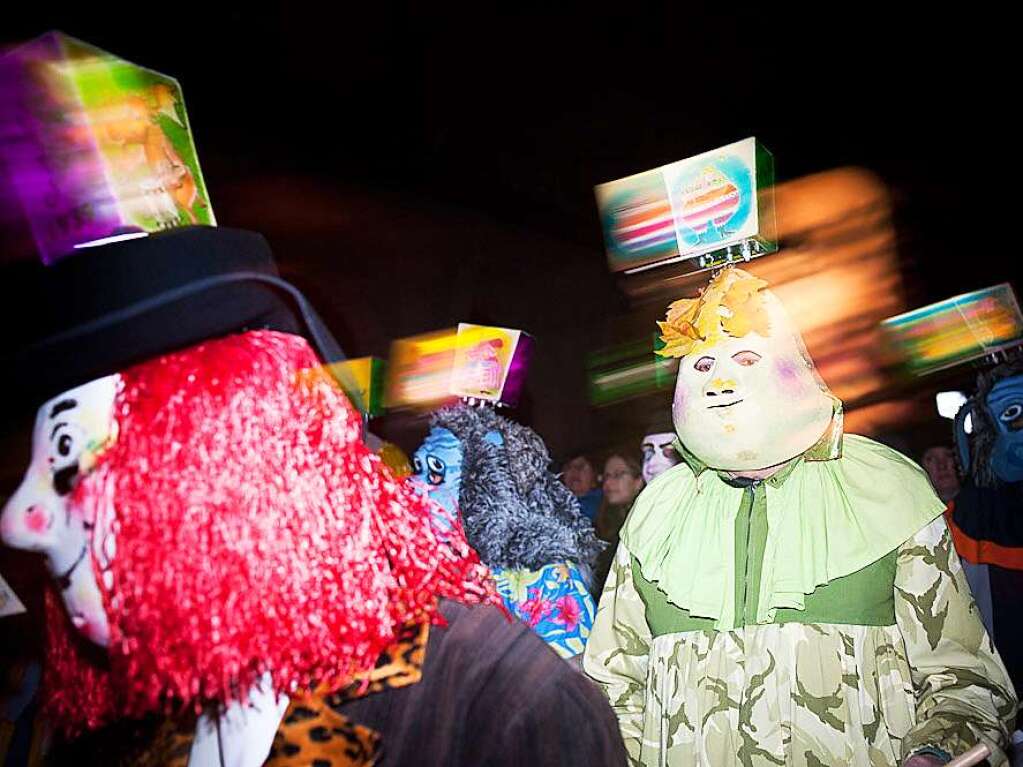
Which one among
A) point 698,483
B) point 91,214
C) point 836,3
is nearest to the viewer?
point 91,214

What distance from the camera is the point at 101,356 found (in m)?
1.04

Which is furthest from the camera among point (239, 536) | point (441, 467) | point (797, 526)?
point (441, 467)

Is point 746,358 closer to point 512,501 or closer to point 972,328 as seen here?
point 512,501

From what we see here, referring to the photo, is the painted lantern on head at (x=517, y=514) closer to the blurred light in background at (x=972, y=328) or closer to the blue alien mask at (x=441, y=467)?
the blue alien mask at (x=441, y=467)

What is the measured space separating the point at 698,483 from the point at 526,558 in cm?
103

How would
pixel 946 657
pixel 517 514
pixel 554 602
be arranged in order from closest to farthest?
pixel 946 657 < pixel 554 602 < pixel 517 514

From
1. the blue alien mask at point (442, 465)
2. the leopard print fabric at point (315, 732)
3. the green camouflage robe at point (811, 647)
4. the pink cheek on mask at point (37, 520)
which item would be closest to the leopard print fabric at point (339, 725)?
the leopard print fabric at point (315, 732)

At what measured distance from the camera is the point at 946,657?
4.83ft

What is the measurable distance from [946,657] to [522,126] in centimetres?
432

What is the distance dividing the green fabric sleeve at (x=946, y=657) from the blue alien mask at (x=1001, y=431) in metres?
1.73

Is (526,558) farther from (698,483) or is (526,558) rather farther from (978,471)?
(978,471)

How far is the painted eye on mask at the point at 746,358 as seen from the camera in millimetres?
1703

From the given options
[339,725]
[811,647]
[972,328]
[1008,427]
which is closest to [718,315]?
[811,647]

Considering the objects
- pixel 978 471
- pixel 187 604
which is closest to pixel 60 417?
pixel 187 604
